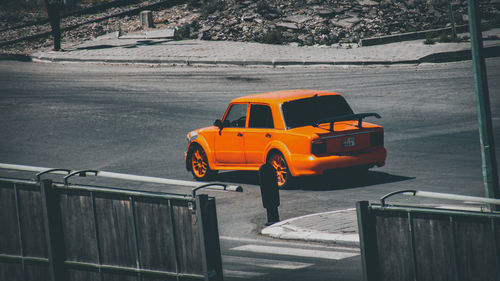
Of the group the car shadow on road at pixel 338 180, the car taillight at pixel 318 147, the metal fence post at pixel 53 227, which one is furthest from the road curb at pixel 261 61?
the metal fence post at pixel 53 227

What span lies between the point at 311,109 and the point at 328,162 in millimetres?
1271

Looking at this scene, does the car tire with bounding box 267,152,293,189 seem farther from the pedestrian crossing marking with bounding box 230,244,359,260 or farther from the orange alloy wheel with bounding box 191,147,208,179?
the pedestrian crossing marking with bounding box 230,244,359,260

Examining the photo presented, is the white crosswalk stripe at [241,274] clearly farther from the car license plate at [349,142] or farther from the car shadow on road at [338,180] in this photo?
the car license plate at [349,142]

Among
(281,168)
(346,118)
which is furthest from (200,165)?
(346,118)

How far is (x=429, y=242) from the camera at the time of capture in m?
6.17

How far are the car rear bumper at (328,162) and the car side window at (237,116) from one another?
1.85 m

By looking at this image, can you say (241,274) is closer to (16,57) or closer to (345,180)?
(345,180)

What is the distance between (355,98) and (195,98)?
4.94 metres

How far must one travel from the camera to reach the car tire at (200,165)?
17.1 m

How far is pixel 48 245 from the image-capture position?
299 inches

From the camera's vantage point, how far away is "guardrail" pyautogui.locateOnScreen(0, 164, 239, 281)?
261 inches

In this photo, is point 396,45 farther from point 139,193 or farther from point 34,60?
point 139,193

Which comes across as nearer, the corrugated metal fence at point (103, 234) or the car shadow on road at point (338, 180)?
the corrugated metal fence at point (103, 234)

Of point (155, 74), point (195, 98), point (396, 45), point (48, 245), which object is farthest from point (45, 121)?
point (48, 245)
